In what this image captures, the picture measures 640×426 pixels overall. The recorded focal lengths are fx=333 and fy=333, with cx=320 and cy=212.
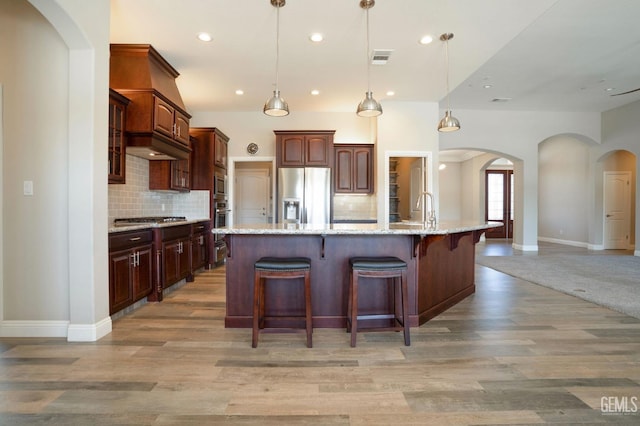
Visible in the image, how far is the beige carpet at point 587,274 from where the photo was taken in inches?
153

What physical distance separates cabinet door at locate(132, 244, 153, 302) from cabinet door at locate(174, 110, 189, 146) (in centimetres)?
156

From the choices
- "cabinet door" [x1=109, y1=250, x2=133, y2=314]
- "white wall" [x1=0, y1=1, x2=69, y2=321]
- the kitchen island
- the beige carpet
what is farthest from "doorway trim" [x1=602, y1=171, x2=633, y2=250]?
"white wall" [x1=0, y1=1, x2=69, y2=321]

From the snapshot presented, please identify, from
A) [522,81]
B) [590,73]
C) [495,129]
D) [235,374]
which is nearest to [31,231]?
[235,374]

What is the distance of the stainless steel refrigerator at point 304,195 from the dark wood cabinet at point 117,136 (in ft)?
9.50

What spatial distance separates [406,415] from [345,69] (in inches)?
172

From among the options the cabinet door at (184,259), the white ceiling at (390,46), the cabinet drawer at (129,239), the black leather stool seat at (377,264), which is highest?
the white ceiling at (390,46)

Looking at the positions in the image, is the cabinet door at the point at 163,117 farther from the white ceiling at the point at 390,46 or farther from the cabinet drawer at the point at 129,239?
the cabinet drawer at the point at 129,239

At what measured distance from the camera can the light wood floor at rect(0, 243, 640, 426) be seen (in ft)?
5.74

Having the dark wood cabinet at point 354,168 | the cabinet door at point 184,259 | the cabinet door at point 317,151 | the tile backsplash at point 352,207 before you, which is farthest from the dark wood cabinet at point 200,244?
the dark wood cabinet at point 354,168

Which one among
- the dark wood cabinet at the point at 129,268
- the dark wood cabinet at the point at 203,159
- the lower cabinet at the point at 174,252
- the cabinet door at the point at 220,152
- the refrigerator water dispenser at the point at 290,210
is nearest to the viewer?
the dark wood cabinet at the point at 129,268

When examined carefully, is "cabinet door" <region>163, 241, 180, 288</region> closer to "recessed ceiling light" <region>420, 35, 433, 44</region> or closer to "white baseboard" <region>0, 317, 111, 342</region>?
"white baseboard" <region>0, 317, 111, 342</region>

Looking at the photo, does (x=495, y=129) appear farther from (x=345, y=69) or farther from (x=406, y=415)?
(x=406, y=415)

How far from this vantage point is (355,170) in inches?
258

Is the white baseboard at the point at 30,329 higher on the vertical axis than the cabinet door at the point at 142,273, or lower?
lower
